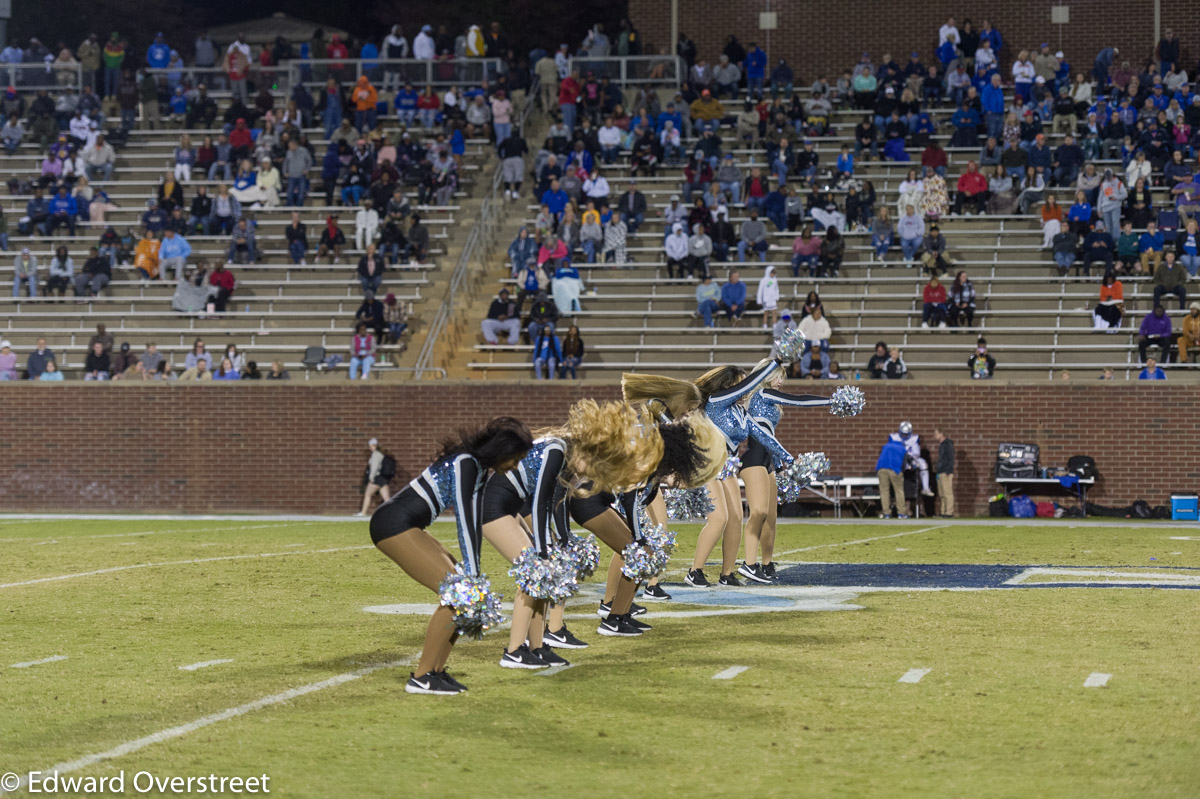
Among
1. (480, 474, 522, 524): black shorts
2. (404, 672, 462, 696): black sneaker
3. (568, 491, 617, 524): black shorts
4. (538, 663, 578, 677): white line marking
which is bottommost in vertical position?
(538, 663, 578, 677): white line marking

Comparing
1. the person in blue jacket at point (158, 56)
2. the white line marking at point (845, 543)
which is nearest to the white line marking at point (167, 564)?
the white line marking at point (845, 543)

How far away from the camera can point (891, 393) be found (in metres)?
24.5

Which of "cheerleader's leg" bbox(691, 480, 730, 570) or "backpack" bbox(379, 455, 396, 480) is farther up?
"cheerleader's leg" bbox(691, 480, 730, 570)

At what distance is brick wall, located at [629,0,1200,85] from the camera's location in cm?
3600

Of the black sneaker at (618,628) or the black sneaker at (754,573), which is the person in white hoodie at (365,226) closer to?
the black sneaker at (754,573)

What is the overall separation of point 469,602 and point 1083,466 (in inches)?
719

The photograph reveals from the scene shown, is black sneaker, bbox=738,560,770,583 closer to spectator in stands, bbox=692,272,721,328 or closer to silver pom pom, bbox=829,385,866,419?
silver pom pom, bbox=829,385,866,419

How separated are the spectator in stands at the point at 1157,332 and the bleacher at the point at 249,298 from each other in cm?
1307

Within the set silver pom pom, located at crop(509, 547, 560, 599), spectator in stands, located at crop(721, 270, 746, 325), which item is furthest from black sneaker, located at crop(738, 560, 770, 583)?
spectator in stands, located at crop(721, 270, 746, 325)

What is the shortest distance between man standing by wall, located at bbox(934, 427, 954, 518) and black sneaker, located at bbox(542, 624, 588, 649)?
1520 centimetres

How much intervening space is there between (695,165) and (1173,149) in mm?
9549

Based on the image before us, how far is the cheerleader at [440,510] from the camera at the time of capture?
7758 millimetres

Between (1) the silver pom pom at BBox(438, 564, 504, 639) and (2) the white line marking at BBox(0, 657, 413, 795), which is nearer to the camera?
(2) the white line marking at BBox(0, 657, 413, 795)

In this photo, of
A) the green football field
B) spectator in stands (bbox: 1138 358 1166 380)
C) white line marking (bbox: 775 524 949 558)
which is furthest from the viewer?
spectator in stands (bbox: 1138 358 1166 380)
